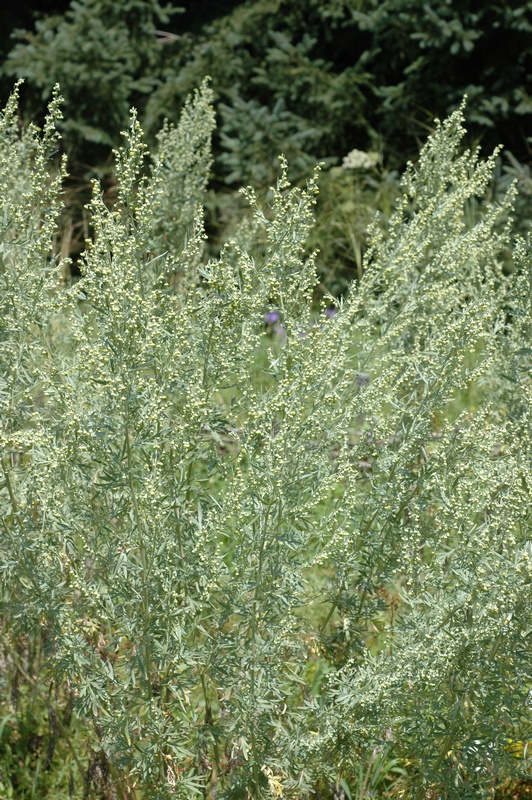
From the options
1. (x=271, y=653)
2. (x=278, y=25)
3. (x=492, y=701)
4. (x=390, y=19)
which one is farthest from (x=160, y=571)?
(x=278, y=25)

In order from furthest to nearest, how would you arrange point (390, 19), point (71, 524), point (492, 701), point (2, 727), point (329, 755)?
point (390, 19) → point (2, 727) → point (329, 755) → point (71, 524) → point (492, 701)

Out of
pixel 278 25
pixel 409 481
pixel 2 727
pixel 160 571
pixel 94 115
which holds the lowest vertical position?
pixel 2 727

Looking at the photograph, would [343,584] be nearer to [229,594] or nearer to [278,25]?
[229,594]

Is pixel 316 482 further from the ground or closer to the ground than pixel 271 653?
further from the ground

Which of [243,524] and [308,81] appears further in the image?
[308,81]

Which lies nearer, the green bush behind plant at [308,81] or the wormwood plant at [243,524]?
the wormwood plant at [243,524]

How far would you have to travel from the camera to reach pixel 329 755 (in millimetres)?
2580

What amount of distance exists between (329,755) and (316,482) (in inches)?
31.7

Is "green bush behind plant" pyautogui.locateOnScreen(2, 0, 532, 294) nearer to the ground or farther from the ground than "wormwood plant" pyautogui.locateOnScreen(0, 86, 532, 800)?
farther from the ground

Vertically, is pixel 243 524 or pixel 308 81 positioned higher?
pixel 308 81

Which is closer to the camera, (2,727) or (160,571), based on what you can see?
(160,571)

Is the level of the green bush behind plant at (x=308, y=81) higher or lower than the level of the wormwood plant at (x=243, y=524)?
higher

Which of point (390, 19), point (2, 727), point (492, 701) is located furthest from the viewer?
point (390, 19)

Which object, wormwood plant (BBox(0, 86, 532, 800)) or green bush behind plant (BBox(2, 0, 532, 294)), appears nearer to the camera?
wormwood plant (BBox(0, 86, 532, 800))
